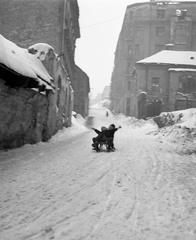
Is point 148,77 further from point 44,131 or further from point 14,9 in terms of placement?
point 44,131

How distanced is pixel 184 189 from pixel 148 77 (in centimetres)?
2506

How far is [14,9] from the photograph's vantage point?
18.7m

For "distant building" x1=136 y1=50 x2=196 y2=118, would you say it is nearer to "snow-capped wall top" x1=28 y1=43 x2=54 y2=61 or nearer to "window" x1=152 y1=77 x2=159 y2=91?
"window" x1=152 y1=77 x2=159 y2=91

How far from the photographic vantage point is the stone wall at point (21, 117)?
302 inches

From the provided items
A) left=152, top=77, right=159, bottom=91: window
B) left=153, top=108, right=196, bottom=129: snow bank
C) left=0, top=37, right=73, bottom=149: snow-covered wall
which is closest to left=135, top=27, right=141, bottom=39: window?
left=152, top=77, right=159, bottom=91: window

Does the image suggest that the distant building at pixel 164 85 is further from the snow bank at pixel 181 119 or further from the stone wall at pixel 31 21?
the stone wall at pixel 31 21

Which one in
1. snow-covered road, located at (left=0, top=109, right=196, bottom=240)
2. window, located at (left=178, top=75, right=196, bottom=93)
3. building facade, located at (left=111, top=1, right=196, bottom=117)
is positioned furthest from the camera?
building facade, located at (left=111, top=1, right=196, bottom=117)

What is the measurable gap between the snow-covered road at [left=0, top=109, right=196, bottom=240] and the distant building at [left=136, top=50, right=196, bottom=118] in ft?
71.0

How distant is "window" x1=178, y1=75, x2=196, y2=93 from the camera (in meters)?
27.4

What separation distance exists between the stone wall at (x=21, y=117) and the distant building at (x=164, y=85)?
18819 millimetres

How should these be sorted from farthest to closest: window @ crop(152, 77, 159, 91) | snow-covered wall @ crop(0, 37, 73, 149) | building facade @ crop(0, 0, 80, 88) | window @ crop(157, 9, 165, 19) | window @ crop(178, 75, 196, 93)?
window @ crop(157, 9, 165, 19) < window @ crop(152, 77, 159, 91) < window @ crop(178, 75, 196, 93) < building facade @ crop(0, 0, 80, 88) < snow-covered wall @ crop(0, 37, 73, 149)

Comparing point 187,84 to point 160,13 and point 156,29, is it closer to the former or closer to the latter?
point 156,29

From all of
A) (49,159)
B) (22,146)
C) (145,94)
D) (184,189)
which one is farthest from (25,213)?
(145,94)

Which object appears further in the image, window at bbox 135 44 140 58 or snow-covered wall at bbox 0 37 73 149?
window at bbox 135 44 140 58
